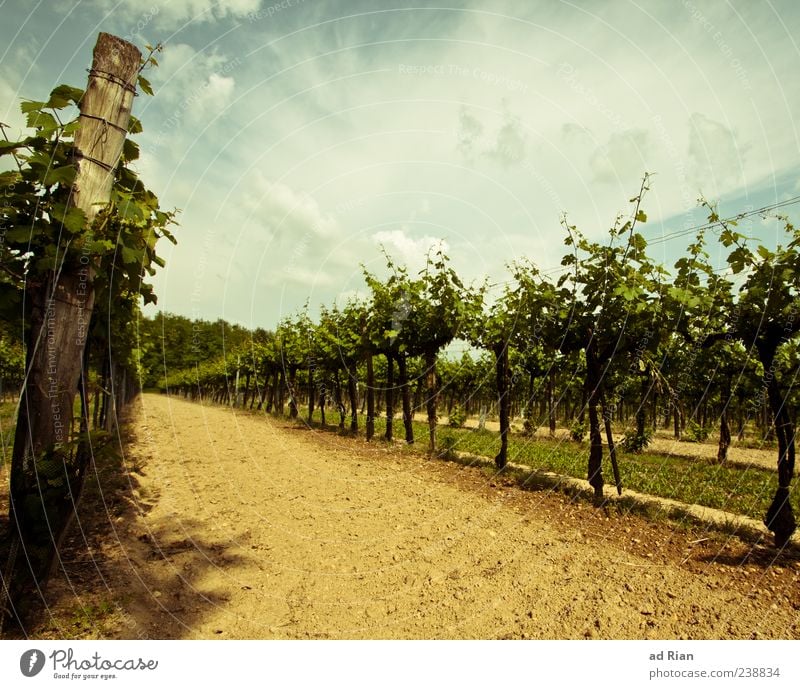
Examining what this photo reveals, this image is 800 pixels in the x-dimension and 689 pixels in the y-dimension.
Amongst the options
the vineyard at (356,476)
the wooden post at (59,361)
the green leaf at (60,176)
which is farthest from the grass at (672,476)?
the green leaf at (60,176)

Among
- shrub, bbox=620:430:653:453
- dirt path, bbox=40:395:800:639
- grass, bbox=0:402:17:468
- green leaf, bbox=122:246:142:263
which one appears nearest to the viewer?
green leaf, bbox=122:246:142:263

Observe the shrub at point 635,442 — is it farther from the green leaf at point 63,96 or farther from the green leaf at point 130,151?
the green leaf at point 63,96

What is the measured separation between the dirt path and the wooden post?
76 cm

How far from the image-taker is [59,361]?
11.6 ft

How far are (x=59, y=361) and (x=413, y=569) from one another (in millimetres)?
4190

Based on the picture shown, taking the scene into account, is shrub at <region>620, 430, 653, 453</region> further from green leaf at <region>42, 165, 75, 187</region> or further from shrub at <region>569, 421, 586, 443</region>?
green leaf at <region>42, 165, 75, 187</region>

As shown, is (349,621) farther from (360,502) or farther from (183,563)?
(360,502)

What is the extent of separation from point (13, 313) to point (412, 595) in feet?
15.1

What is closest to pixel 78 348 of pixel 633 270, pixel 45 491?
pixel 45 491

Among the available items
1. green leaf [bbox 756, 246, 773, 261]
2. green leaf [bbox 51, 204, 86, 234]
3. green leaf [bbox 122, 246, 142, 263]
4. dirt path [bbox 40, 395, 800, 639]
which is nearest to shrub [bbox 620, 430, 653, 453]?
dirt path [bbox 40, 395, 800, 639]

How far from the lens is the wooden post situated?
350 cm

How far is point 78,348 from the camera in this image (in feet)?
11.9

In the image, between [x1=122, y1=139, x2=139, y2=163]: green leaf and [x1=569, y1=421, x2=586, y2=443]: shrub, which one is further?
[x1=569, y1=421, x2=586, y2=443]: shrub

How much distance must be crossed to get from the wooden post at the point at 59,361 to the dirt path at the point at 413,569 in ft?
2.50
